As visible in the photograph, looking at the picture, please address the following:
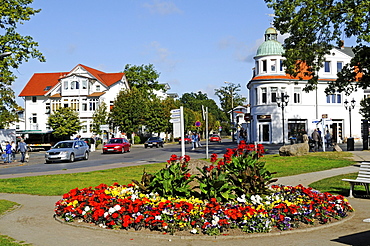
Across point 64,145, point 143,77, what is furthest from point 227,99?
point 64,145

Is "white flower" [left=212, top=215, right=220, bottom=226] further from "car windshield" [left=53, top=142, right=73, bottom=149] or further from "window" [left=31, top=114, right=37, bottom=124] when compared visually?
"window" [left=31, top=114, right=37, bottom=124]

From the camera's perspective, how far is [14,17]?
3125cm

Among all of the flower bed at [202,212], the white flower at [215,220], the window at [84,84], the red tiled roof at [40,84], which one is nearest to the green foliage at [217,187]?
the flower bed at [202,212]

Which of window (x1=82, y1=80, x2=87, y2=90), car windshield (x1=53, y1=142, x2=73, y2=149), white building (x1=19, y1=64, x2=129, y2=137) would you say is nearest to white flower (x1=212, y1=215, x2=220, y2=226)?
car windshield (x1=53, y1=142, x2=73, y2=149)

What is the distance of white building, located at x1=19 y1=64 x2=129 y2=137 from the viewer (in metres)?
79.9

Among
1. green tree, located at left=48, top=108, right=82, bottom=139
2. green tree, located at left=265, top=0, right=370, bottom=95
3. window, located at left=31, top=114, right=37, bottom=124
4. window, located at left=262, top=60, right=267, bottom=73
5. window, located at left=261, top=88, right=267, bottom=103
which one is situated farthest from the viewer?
window, located at left=31, top=114, right=37, bottom=124

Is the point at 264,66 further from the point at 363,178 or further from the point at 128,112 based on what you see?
the point at 363,178

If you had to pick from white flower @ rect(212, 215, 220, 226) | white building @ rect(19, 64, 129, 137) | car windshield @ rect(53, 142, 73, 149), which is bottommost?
white flower @ rect(212, 215, 220, 226)

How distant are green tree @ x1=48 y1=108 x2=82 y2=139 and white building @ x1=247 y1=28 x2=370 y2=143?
24958 millimetres

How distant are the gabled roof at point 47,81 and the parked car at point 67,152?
46596mm

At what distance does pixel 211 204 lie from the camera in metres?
8.73

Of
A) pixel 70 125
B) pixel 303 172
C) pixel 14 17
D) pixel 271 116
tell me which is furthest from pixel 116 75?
pixel 303 172

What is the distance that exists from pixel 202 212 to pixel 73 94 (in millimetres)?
74572

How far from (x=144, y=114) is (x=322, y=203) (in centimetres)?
6763
